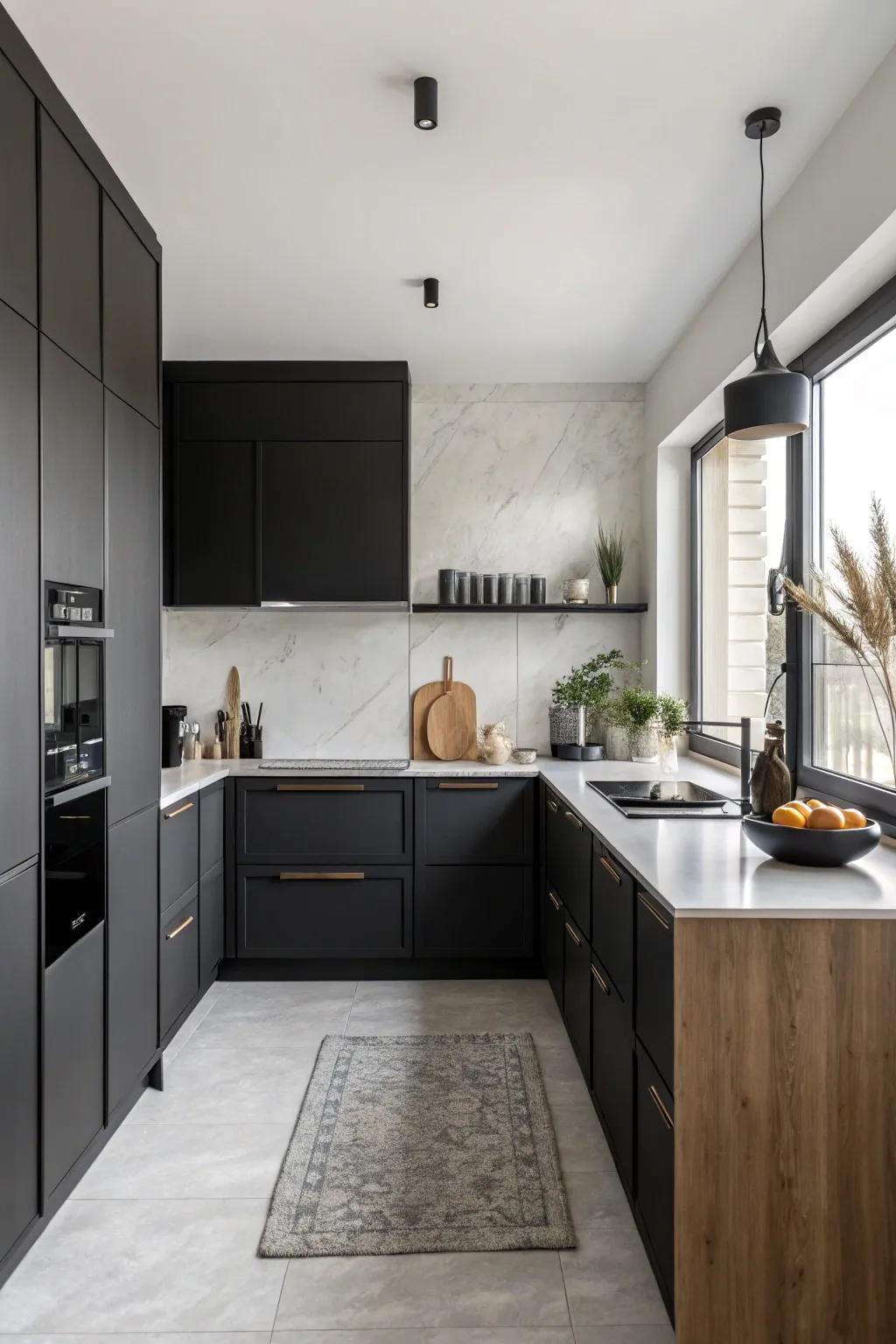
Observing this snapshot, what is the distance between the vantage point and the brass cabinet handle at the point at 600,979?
236 cm

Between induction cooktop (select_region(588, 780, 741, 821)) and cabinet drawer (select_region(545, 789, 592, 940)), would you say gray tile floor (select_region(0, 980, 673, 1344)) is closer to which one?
cabinet drawer (select_region(545, 789, 592, 940))

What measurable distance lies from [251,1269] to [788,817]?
1.53m

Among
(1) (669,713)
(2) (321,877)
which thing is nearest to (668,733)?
(1) (669,713)

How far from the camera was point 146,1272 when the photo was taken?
1.98 m

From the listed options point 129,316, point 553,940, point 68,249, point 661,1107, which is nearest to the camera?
point 661,1107

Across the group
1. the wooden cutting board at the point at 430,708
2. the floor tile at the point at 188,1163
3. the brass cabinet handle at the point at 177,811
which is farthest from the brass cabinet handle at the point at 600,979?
the wooden cutting board at the point at 430,708

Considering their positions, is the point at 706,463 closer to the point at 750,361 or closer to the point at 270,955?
the point at 750,361

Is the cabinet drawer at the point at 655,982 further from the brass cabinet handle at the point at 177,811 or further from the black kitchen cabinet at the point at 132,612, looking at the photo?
the brass cabinet handle at the point at 177,811

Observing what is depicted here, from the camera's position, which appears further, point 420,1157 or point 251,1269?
point 420,1157

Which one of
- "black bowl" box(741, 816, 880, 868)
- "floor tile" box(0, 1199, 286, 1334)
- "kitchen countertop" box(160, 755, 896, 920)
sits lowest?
"floor tile" box(0, 1199, 286, 1334)

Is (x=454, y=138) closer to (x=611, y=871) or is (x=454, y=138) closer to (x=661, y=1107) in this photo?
(x=611, y=871)

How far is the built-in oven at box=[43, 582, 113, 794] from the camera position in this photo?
6.82 ft

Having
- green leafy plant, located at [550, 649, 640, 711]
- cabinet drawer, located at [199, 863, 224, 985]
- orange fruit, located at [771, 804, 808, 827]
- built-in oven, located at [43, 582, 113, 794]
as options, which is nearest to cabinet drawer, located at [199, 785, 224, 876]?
cabinet drawer, located at [199, 863, 224, 985]

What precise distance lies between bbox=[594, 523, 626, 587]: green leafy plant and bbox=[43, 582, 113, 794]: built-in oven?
257cm
